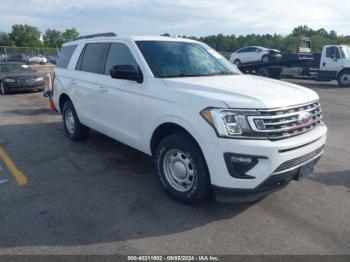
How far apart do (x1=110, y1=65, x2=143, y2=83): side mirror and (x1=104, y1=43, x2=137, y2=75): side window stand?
0.24m

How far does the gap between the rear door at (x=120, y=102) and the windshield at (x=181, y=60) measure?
0.26 m

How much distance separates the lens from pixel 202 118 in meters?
3.46

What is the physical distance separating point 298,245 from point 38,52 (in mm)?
49874

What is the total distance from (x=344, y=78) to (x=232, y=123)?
60.2 ft

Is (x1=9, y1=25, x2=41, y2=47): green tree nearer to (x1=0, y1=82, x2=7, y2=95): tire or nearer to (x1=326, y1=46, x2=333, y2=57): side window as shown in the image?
(x1=0, y1=82, x2=7, y2=95): tire

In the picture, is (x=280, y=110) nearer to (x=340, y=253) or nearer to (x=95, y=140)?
(x=340, y=253)

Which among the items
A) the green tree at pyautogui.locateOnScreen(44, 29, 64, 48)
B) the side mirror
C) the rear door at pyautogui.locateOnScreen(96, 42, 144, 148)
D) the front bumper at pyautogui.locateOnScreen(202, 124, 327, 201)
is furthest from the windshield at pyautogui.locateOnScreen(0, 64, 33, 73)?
the green tree at pyautogui.locateOnScreen(44, 29, 64, 48)

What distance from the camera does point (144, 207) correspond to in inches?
157

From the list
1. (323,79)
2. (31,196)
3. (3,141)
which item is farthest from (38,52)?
(31,196)

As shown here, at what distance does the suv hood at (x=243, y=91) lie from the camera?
11.1 ft

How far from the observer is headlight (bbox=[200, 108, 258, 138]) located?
330 centimetres

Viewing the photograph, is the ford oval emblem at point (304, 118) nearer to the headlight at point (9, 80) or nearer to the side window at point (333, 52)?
the headlight at point (9, 80)

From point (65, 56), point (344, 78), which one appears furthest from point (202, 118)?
point (344, 78)

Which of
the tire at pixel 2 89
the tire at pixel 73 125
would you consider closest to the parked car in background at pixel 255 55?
the tire at pixel 2 89
